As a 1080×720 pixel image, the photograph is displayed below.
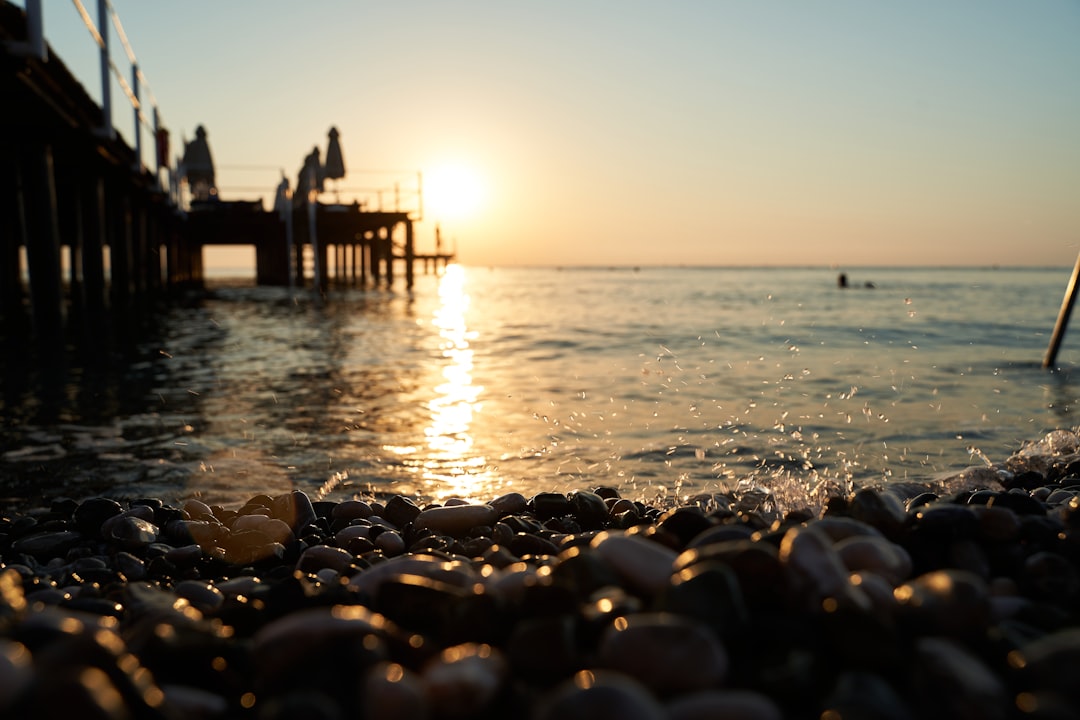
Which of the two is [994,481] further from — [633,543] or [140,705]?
[140,705]

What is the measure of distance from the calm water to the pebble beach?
10.1 ft

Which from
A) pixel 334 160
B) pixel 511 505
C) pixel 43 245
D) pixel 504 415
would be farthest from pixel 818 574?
pixel 334 160

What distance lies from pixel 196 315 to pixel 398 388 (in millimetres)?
15039

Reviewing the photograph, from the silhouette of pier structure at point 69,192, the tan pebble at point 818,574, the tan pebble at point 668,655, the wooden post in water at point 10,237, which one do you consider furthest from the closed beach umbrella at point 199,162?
the tan pebble at point 668,655

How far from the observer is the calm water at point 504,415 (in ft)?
20.2

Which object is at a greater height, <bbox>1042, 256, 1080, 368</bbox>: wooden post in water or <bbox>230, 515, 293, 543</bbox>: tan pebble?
<bbox>1042, 256, 1080, 368</bbox>: wooden post in water

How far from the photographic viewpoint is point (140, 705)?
1646 mm

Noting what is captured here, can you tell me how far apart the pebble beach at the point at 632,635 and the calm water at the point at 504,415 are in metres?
3.09

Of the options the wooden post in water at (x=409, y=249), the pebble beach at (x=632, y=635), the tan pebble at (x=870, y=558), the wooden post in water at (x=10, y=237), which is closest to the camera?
the pebble beach at (x=632, y=635)

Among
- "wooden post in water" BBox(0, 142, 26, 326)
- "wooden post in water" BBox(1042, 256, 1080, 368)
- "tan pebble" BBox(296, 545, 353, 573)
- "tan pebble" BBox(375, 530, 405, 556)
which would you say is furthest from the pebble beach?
"wooden post in water" BBox(0, 142, 26, 326)

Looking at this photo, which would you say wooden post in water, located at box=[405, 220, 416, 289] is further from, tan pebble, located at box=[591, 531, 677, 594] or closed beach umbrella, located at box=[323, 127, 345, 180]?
tan pebble, located at box=[591, 531, 677, 594]

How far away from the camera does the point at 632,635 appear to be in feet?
5.80

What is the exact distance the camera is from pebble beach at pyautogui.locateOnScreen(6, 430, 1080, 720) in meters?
1.64

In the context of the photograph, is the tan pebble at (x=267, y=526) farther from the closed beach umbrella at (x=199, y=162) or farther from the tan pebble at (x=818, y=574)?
the closed beach umbrella at (x=199, y=162)
